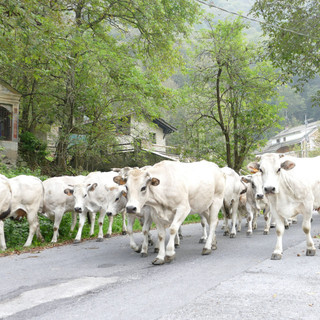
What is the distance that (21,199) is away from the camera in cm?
1073

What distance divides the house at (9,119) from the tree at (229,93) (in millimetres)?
10317

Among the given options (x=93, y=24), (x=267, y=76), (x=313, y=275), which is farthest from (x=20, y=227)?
(x=267, y=76)

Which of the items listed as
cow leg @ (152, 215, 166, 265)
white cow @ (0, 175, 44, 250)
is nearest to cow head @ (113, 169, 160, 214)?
cow leg @ (152, 215, 166, 265)

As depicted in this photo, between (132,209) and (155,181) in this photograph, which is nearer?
(132,209)

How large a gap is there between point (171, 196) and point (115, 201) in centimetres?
366

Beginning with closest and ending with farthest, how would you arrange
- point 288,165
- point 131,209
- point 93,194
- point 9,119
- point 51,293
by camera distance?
1. point 51,293
2. point 131,209
3. point 288,165
4. point 93,194
5. point 9,119

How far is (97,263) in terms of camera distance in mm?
7977

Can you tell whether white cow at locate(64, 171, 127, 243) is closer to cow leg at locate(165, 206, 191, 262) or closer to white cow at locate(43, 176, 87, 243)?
white cow at locate(43, 176, 87, 243)

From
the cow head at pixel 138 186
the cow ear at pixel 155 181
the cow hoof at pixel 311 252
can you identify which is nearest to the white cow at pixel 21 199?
the cow head at pixel 138 186

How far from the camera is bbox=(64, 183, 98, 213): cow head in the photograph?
1129 cm

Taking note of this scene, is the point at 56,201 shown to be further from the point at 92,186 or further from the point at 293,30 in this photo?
the point at 293,30

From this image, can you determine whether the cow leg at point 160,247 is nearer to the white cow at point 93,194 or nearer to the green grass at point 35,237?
the white cow at point 93,194

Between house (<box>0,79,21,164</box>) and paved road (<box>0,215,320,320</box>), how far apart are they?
16.0 metres

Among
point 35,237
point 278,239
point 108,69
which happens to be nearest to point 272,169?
point 278,239
